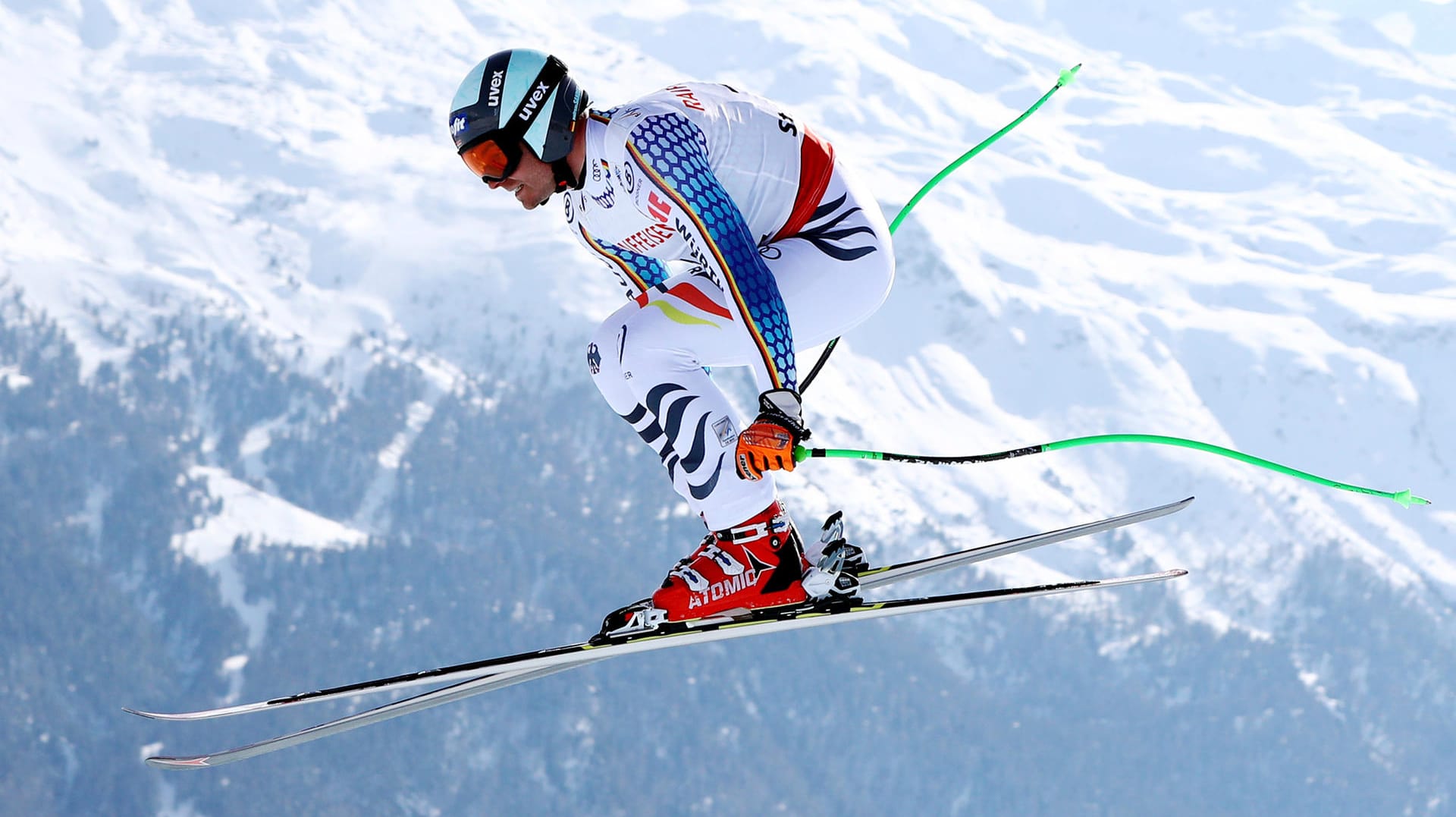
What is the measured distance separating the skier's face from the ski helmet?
4 cm

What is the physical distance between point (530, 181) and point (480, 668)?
7.58ft

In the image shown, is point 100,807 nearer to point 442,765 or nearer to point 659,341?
point 442,765

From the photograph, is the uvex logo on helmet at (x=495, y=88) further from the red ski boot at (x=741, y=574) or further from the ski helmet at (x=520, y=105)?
the red ski boot at (x=741, y=574)

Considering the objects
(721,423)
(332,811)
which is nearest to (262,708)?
(721,423)

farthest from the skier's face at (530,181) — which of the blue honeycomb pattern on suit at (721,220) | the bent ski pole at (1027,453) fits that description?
the bent ski pole at (1027,453)

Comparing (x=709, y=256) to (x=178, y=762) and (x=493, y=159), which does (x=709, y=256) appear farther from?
(x=178, y=762)

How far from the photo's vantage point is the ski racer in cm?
627

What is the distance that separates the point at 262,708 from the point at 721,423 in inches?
126

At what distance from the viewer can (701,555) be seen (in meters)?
7.11

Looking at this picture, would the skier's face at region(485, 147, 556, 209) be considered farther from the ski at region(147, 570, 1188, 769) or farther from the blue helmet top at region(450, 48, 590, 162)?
the ski at region(147, 570, 1188, 769)

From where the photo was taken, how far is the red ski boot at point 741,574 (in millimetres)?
7035

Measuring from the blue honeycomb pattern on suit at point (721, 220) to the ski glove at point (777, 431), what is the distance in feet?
0.27

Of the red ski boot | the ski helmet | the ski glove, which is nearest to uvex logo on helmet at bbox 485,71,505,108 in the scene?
the ski helmet

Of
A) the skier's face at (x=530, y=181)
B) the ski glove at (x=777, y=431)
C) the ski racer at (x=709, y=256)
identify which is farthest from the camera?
the skier's face at (x=530, y=181)
